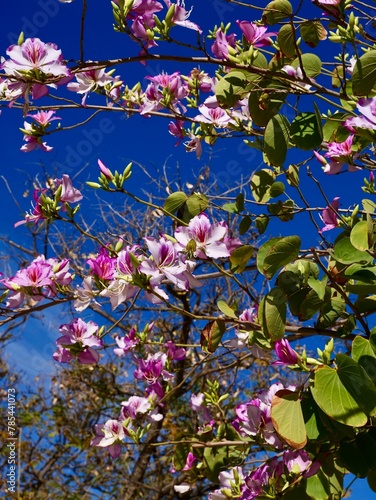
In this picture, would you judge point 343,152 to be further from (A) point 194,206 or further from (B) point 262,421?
(B) point 262,421

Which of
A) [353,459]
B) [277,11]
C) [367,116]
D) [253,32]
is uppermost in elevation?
[253,32]

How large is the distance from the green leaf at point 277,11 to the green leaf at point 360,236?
1.67 ft

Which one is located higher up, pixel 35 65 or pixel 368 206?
pixel 35 65

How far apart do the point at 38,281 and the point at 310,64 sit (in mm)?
868

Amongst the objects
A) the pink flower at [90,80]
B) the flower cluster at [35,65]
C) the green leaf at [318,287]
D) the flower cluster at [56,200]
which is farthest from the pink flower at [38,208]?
the green leaf at [318,287]

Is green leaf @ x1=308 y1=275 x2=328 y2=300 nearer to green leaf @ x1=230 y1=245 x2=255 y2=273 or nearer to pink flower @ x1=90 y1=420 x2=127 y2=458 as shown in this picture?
green leaf @ x1=230 y1=245 x2=255 y2=273

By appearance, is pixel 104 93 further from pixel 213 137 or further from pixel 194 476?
pixel 194 476

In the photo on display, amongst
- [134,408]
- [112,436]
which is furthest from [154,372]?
[112,436]

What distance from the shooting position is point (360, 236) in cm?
112

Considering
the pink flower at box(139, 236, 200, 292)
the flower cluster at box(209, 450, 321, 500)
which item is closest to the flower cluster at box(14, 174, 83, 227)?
the pink flower at box(139, 236, 200, 292)

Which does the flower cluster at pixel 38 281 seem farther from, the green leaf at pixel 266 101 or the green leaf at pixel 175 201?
the green leaf at pixel 266 101

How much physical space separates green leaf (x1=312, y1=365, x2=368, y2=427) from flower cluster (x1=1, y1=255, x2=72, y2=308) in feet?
2.16

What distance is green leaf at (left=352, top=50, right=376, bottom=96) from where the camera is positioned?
1145 mm

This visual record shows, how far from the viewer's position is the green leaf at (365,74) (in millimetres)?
1145
